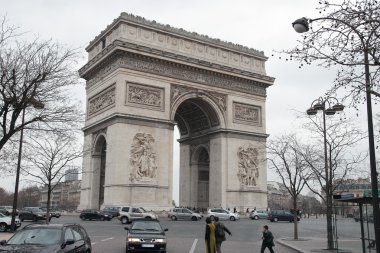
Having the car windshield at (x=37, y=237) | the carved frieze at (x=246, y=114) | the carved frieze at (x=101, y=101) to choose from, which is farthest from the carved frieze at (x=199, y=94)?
the car windshield at (x=37, y=237)

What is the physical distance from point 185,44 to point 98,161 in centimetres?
1575

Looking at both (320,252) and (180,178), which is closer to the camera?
(320,252)

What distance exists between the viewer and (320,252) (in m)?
18.5

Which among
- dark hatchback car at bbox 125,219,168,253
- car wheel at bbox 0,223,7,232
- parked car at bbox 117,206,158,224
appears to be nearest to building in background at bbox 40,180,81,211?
parked car at bbox 117,206,158,224

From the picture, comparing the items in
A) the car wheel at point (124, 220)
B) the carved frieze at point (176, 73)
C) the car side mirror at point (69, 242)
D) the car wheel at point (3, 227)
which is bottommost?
the car wheel at point (3, 227)

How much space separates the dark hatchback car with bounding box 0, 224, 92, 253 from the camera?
33.8 ft

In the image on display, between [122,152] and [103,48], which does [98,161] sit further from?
[103,48]

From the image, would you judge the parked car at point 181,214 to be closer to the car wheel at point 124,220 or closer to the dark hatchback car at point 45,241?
the car wheel at point 124,220

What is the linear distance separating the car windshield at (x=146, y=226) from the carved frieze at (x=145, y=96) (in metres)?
27.1

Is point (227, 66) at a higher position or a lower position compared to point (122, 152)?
higher

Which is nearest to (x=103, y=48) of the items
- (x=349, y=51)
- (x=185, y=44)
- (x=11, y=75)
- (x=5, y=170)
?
(x=185, y=44)

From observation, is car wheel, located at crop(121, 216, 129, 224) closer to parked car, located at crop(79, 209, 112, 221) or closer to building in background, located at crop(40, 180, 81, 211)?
parked car, located at crop(79, 209, 112, 221)

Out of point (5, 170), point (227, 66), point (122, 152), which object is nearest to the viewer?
point (5, 170)

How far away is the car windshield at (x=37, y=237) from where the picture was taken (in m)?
11.0
